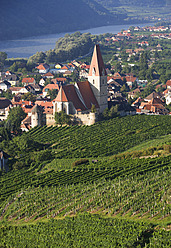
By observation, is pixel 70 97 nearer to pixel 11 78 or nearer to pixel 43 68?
pixel 11 78

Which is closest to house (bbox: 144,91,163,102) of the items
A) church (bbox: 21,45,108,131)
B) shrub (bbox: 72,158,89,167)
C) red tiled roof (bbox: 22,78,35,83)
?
church (bbox: 21,45,108,131)

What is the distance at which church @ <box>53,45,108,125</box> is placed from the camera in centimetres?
7888

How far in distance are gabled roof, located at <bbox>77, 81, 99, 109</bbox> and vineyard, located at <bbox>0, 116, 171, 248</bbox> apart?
1230cm

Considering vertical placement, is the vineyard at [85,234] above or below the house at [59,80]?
below

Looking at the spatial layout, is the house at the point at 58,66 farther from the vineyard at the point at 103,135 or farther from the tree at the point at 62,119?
the tree at the point at 62,119

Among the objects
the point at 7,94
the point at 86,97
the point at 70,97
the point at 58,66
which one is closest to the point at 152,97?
the point at 86,97

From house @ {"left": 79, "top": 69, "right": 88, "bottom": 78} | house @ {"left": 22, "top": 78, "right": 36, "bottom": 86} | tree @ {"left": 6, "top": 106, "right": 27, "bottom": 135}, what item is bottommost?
tree @ {"left": 6, "top": 106, "right": 27, "bottom": 135}

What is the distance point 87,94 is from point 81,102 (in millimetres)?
2012

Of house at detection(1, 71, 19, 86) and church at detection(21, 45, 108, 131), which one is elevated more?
house at detection(1, 71, 19, 86)

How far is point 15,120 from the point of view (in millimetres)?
78500

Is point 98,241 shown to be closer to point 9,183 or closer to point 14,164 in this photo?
point 9,183

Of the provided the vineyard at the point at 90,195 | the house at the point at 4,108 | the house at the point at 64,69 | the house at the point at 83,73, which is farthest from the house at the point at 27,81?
the vineyard at the point at 90,195

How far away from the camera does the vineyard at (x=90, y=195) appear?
33.4 m

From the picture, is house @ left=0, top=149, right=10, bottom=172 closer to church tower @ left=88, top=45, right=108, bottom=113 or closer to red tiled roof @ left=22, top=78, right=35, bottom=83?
church tower @ left=88, top=45, right=108, bottom=113
